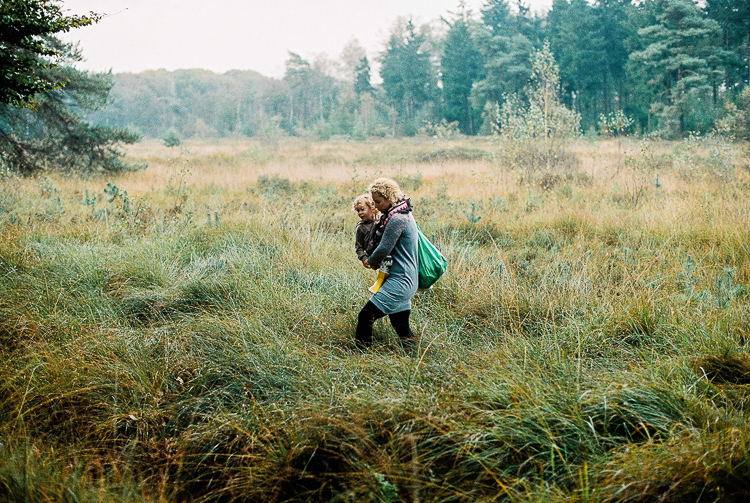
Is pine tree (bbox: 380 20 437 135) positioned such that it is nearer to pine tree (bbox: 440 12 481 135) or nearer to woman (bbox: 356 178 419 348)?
pine tree (bbox: 440 12 481 135)

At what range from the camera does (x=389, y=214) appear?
324 cm

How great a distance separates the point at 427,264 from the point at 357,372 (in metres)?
1.02

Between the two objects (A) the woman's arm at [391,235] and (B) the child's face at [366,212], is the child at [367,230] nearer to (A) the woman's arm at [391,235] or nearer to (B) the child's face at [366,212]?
(B) the child's face at [366,212]

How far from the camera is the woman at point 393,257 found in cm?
318

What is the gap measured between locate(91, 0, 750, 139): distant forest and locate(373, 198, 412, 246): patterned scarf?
13.4 m

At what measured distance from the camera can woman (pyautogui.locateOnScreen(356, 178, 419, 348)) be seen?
3184 mm

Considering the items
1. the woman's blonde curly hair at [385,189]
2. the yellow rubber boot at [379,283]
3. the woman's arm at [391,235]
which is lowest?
the yellow rubber boot at [379,283]

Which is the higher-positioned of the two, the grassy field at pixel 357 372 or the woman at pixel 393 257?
the woman at pixel 393 257

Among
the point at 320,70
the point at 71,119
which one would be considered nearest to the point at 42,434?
the point at 71,119

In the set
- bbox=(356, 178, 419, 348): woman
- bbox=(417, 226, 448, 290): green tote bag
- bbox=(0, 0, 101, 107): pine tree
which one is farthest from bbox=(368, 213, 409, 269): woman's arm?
bbox=(0, 0, 101, 107): pine tree

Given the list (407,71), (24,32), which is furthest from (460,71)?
(24,32)

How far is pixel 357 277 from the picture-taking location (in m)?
4.80

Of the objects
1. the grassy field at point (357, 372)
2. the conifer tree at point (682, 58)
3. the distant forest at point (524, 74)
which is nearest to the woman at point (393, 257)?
the grassy field at point (357, 372)

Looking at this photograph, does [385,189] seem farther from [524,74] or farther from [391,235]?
[524,74]
